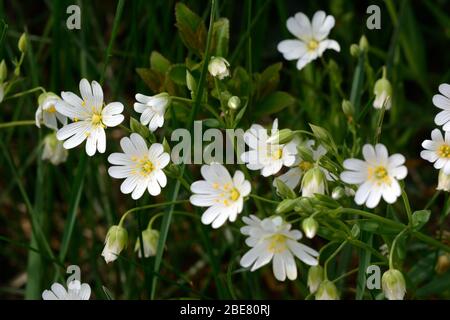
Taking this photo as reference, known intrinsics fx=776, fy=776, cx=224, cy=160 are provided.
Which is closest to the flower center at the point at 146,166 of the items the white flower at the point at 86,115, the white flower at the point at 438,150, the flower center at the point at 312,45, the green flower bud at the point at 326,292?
the white flower at the point at 86,115

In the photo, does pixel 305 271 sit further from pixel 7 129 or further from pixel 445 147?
pixel 7 129

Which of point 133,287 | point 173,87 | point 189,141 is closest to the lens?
point 189,141

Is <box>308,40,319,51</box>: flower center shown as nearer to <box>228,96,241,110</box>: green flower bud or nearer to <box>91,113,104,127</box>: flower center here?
<box>228,96,241,110</box>: green flower bud

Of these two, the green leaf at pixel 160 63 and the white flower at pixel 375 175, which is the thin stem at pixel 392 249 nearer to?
the white flower at pixel 375 175

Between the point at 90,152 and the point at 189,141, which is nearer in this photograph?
the point at 90,152
